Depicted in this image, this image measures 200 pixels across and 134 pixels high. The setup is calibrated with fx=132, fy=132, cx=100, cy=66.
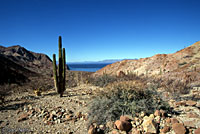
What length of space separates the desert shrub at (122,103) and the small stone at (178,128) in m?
0.82

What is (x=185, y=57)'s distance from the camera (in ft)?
44.1

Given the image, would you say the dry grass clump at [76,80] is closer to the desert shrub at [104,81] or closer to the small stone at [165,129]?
the desert shrub at [104,81]

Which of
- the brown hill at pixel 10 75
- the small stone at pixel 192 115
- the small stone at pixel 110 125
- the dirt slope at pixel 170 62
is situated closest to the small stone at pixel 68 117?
the small stone at pixel 110 125

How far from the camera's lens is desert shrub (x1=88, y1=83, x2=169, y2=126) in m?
3.73

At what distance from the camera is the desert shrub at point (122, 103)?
3.73m

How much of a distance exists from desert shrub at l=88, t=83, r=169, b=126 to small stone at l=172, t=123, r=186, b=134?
82 cm

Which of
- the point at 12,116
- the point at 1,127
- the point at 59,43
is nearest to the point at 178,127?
the point at 1,127

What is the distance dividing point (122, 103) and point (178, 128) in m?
1.57

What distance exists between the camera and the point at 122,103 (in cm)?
401

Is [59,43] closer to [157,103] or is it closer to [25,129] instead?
[25,129]

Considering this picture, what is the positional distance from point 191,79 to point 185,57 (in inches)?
287

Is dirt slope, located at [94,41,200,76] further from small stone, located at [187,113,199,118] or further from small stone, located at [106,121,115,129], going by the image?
small stone, located at [106,121,115,129]

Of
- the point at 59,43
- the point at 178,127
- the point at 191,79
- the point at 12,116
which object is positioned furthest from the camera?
the point at 59,43

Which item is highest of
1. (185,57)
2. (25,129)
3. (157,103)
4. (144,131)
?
(185,57)
